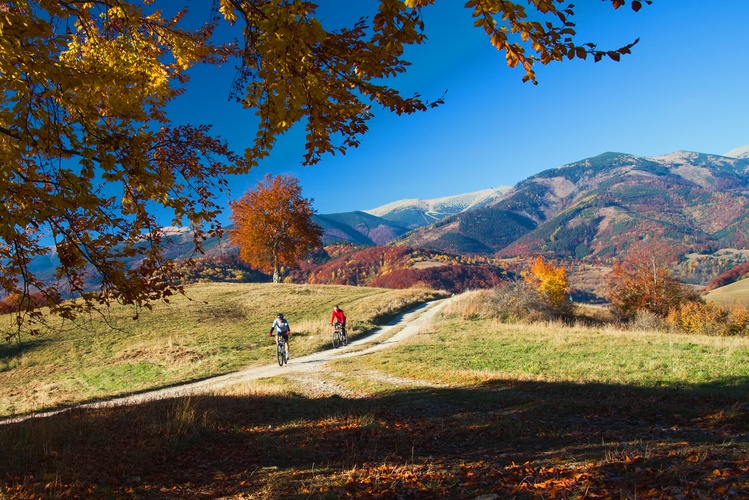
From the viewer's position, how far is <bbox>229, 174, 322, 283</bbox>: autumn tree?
145 feet

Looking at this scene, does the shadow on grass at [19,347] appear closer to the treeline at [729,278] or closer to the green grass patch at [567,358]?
the green grass patch at [567,358]

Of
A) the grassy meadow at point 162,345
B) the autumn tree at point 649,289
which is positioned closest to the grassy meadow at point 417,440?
the grassy meadow at point 162,345

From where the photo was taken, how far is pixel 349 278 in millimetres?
184625

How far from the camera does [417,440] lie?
6.85m

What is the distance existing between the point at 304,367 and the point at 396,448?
11.2 meters

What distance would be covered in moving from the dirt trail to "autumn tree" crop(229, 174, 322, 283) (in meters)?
17.3

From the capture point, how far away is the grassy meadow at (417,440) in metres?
4.42

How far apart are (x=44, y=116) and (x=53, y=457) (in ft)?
13.9

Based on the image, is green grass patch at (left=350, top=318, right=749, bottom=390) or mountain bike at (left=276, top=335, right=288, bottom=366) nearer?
green grass patch at (left=350, top=318, right=749, bottom=390)

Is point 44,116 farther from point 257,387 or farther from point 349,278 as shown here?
point 349,278

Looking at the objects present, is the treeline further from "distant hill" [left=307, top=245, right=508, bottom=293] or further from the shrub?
the shrub

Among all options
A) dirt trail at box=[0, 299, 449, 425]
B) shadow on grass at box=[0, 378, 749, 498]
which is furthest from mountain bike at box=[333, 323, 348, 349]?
shadow on grass at box=[0, 378, 749, 498]

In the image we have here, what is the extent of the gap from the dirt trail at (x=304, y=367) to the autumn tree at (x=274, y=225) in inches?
679

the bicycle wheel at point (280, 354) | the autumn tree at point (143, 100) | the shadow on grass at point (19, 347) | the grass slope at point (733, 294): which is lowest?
the grass slope at point (733, 294)
